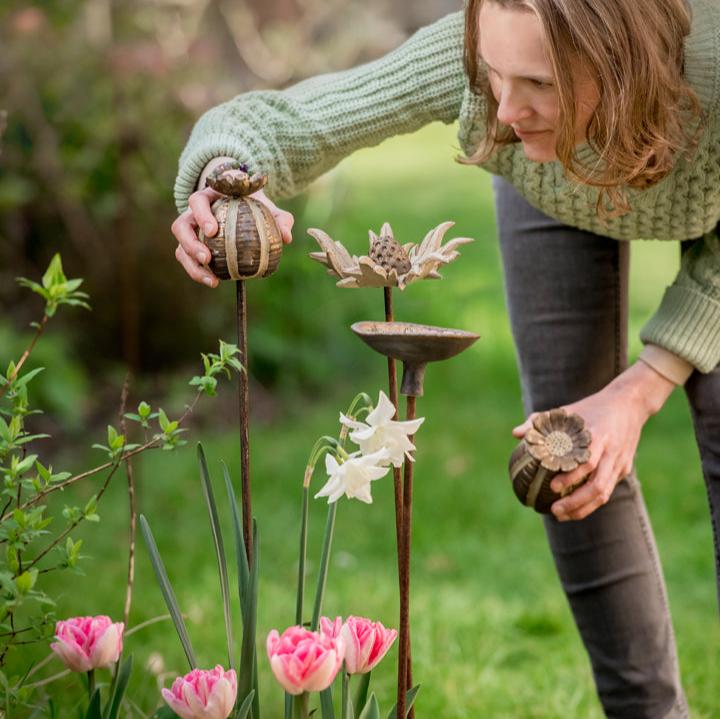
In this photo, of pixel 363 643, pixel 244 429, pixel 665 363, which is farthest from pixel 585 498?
pixel 244 429

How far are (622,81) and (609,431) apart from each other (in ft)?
1.63

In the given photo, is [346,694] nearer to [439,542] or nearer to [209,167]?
[209,167]

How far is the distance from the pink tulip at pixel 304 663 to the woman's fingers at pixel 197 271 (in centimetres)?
43

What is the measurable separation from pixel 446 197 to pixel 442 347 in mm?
6125

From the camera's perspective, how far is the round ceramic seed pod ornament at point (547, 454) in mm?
1522

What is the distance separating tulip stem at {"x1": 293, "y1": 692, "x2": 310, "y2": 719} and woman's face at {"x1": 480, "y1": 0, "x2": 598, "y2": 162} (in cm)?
75

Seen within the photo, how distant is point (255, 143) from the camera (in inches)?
66.4

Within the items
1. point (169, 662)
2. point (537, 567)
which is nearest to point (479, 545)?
point (537, 567)

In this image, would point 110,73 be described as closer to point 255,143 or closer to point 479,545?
A: point 479,545

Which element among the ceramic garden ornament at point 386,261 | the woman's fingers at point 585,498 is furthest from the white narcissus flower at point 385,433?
the woman's fingers at point 585,498

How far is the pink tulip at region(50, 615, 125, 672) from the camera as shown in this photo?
4.58ft

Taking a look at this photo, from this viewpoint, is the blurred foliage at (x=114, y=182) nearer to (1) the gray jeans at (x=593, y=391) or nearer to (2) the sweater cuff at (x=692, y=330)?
(1) the gray jeans at (x=593, y=391)

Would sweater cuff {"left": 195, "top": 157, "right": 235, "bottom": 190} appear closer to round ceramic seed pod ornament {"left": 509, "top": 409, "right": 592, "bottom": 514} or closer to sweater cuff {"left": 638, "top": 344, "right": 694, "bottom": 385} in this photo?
round ceramic seed pod ornament {"left": 509, "top": 409, "right": 592, "bottom": 514}

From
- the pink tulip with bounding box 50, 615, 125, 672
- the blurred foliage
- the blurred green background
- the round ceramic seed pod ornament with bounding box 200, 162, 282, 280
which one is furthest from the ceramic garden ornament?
the blurred foliage
